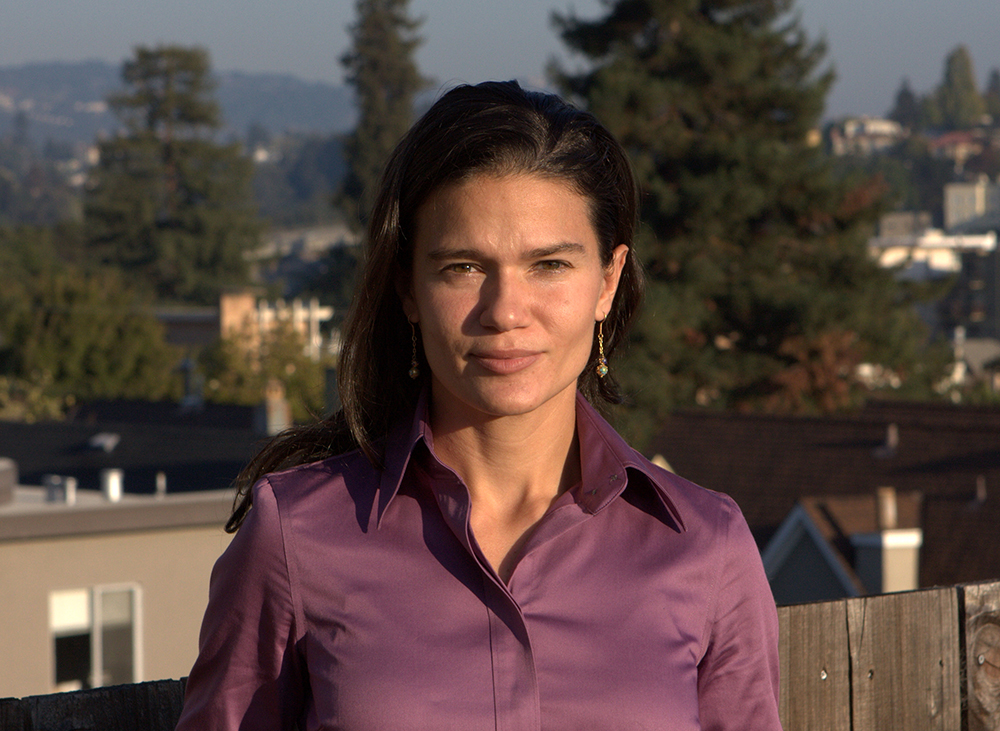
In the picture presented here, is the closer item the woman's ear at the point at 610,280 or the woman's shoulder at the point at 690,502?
the woman's shoulder at the point at 690,502

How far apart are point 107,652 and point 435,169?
9.59 metres

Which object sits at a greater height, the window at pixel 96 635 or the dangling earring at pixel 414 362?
the dangling earring at pixel 414 362

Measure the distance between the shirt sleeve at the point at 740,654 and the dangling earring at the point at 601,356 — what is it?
0.39 metres

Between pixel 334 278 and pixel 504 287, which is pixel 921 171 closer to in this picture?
pixel 334 278

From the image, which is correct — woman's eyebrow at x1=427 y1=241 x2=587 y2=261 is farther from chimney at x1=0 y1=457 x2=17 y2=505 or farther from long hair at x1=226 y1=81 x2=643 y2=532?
chimney at x1=0 y1=457 x2=17 y2=505

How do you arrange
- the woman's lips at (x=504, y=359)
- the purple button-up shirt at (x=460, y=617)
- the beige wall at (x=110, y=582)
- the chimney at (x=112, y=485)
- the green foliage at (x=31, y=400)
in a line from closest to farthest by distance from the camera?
the purple button-up shirt at (x=460, y=617) < the woman's lips at (x=504, y=359) < the beige wall at (x=110, y=582) < the chimney at (x=112, y=485) < the green foliage at (x=31, y=400)

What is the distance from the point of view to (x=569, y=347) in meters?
2.00

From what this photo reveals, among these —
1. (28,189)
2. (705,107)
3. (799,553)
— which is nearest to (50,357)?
(705,107)

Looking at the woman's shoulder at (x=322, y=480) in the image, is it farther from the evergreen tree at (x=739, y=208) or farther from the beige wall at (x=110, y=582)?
the evergreen tree at (x=739, y=208)

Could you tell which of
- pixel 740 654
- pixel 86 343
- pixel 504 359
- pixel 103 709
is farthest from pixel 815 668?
Result: pixel 86 343

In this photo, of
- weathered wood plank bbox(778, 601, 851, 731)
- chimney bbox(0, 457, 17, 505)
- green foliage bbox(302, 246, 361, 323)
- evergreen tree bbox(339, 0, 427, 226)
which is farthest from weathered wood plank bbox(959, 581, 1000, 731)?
evergreen tree bbox(339, 0, 427, 226)

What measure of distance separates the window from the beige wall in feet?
0.24

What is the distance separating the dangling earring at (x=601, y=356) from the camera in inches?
90.0

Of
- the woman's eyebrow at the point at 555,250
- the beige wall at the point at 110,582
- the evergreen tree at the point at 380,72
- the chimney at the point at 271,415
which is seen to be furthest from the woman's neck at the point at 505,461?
the evergreen tree at the point at 380,72
